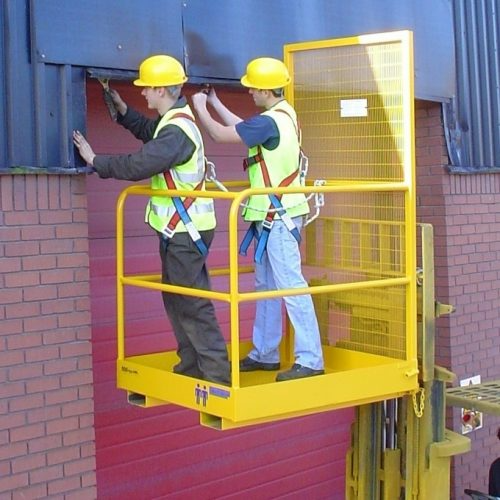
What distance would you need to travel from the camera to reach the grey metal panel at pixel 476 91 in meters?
8.62

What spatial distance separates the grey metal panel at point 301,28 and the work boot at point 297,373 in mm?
2114

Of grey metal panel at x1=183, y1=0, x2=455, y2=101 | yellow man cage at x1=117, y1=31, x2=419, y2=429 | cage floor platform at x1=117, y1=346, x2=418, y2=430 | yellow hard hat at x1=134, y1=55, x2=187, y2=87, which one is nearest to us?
cage floor platform at x1=117, y1=346, x2=418, y2=430

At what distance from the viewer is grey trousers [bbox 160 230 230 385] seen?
5.57 metres

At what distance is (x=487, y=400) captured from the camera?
597 centimetres

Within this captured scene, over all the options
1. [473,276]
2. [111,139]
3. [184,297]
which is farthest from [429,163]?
[184,297]

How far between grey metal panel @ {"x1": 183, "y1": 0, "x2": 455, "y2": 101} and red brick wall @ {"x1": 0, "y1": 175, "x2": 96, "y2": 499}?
4.61ft

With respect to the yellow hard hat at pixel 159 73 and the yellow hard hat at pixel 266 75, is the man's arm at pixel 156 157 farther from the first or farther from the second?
the yellow hard hat at pixel 266 75

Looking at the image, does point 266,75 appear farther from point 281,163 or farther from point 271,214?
point 271,214

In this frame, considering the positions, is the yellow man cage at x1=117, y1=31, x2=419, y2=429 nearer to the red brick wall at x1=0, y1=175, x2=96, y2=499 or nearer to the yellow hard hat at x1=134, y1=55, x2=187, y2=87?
the red brick wall at x1=0, y1=175, x2=96, y2=499

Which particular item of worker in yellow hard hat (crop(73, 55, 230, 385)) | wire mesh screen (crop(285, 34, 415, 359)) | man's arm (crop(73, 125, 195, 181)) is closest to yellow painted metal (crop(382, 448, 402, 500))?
wire mesh screen (crop(285, 34, 415, 359))

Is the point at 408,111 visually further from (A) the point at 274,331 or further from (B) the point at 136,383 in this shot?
(B) the point at 136,383

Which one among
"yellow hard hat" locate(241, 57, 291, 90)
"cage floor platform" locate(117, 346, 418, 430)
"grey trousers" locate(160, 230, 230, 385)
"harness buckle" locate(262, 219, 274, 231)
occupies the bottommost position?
"cage floor platform" locate(117, 346, 418, 430)

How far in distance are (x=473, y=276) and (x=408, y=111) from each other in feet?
10.6

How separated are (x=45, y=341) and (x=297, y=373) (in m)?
1.42
